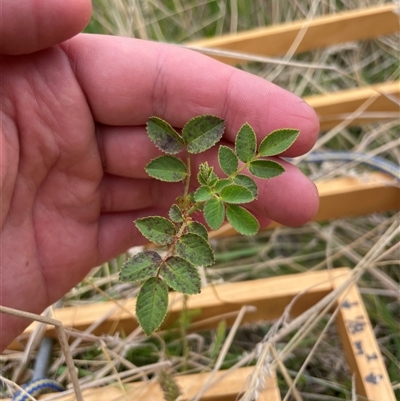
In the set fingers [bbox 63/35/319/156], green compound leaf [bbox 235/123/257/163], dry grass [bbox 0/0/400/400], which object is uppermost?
fingers [bbox 63/35/319/156]

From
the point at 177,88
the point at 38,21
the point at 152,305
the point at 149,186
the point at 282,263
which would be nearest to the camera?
the point at 152,305

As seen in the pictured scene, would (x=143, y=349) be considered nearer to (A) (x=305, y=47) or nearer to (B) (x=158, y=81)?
(B) (x=158, y=81)

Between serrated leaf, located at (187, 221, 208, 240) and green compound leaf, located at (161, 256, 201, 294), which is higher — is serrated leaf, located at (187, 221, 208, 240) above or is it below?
above

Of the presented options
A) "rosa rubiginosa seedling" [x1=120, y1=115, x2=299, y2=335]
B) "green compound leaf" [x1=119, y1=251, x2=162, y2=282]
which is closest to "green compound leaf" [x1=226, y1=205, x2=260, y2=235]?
"rosa rubiginosa seedling" [x1=120, y1=115, x2=299, y2=335]

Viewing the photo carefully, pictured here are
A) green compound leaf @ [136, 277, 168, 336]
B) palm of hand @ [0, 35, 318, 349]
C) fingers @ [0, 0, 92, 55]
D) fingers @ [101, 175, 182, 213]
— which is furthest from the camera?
fingers @ [101, 175, 182, 213]

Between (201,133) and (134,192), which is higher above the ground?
(201,133)

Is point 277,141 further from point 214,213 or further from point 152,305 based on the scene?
point 152,305

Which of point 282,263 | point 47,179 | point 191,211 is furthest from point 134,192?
point 282,263

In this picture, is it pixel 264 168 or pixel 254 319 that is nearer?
pixel 264 168

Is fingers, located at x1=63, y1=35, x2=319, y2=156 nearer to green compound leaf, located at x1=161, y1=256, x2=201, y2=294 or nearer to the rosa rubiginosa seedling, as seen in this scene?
the rosa rubiginosa seedling
